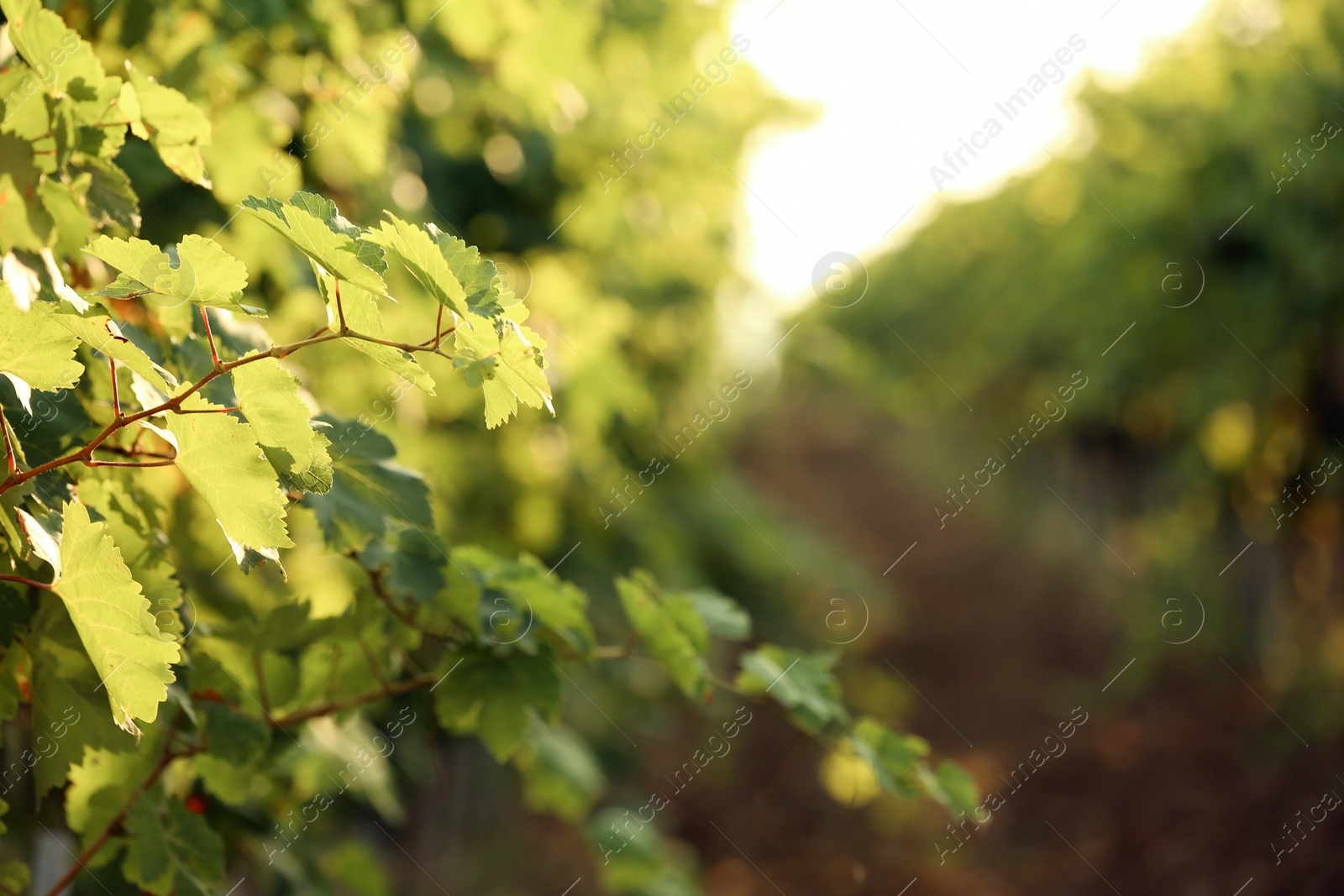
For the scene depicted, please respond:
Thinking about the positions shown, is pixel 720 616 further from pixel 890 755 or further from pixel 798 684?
pixel 890 755

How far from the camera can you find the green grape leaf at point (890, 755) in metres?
1.41

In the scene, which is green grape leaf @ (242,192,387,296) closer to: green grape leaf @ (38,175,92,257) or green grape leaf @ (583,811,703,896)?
green grape leaf @ (38,175,92,257)

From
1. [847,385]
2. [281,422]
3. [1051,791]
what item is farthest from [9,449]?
[847,385]

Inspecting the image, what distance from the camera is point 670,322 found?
5.58 meters

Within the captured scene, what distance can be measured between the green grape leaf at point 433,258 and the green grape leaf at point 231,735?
0.74m

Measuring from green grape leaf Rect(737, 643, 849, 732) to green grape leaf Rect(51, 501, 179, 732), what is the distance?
0.81 m

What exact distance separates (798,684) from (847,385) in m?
8.79

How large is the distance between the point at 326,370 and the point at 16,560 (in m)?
1.53

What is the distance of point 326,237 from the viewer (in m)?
0.83

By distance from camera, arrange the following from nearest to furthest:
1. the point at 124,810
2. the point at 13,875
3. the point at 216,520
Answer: the point at 13,875 < the point at 124,810 < the point at 216,520

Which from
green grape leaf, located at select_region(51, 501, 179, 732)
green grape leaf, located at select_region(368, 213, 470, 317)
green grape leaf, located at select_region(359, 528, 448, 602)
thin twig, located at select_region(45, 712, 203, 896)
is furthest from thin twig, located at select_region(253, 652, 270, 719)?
green grape leaf, located at select_region(368, 213, 470, 317)
